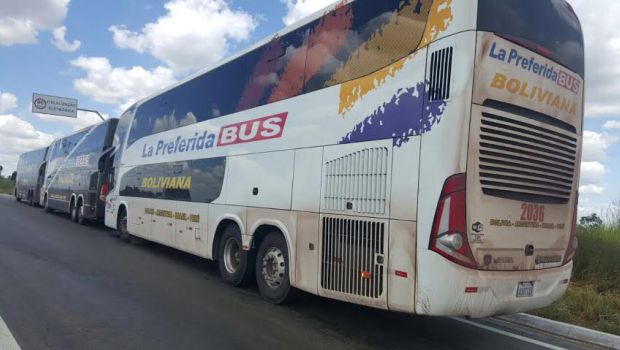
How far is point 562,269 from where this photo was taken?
17.8ft

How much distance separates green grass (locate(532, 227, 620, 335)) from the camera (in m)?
6.65

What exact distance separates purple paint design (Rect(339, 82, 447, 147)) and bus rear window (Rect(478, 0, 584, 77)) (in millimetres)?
813

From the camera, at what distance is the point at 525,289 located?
16.3ft

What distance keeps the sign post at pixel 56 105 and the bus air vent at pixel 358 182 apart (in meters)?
36.4

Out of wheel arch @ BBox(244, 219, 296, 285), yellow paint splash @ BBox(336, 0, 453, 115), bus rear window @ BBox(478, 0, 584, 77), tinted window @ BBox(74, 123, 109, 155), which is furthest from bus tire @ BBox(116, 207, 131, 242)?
bus rear window @ BBox(478, 0, 584, 77)

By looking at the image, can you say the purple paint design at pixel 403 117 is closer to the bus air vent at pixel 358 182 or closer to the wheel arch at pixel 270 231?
the bus air vent at pixel 358 182

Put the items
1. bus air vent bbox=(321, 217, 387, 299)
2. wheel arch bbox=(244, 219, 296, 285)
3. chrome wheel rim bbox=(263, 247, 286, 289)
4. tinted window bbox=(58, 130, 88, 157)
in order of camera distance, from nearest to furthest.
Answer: bus air vent bbox=(321, 217, 387, 299) < wheel arch bbox=(244, 219, 296, 285) < chrome wheel rim bbox=(263, 247, 286, 289) < tinted window bbox=(58, 130, 88, 157)

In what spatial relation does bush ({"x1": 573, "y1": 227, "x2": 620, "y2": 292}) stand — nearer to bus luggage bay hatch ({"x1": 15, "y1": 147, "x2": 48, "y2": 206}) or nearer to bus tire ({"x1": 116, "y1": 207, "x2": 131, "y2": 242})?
bus tire ({"x1": 116, "y1": 207, "x2": 131, "y2": 242})

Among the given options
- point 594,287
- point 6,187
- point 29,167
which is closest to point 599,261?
point 594,287

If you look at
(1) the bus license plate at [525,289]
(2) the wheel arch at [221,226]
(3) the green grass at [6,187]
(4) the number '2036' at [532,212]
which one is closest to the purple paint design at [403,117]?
(4) the number '2036' at [532,212]

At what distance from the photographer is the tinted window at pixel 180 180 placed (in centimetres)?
824

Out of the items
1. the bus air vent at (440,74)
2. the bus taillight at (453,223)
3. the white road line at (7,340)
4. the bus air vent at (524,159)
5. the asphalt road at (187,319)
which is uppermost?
the bus air vent at (440,74)

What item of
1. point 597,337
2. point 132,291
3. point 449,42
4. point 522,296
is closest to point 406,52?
point 449,42

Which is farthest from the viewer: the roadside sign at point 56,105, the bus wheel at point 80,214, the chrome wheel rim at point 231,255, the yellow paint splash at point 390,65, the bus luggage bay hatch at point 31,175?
the roadside sign at point 56,105
